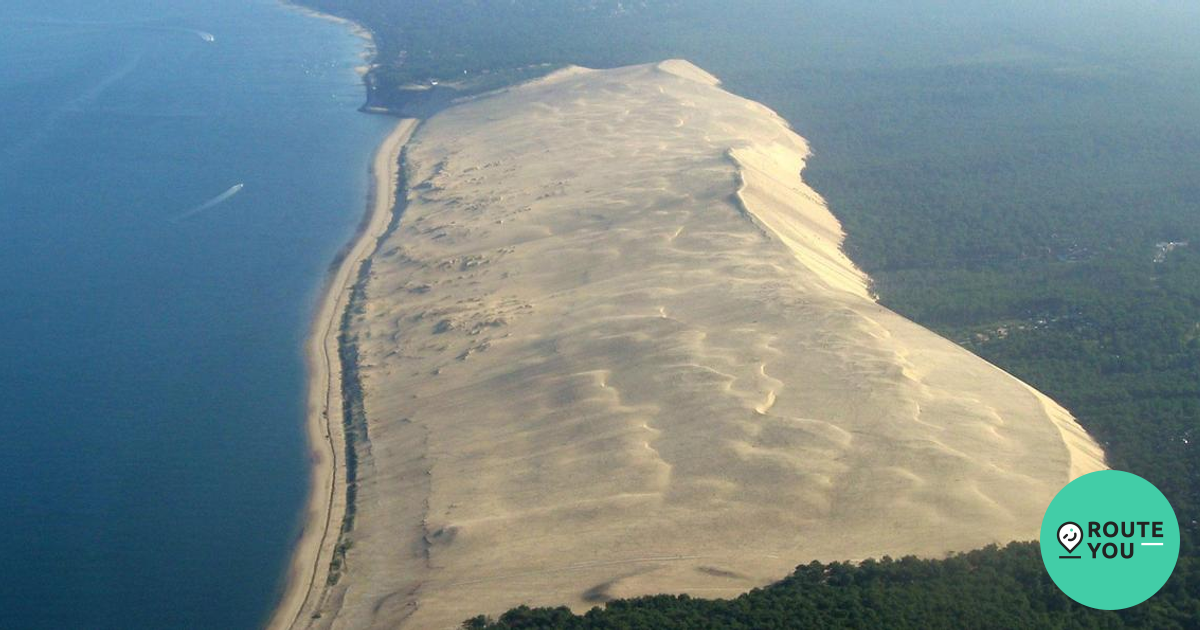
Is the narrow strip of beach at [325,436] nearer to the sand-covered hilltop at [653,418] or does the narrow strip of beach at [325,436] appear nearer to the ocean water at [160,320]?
the ocean water at [160,320]

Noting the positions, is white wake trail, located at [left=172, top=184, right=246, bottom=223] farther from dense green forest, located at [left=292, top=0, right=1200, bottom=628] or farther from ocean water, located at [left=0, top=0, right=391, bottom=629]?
dense green forest, located at [left=292, top=0, right=1200, bottom=628]

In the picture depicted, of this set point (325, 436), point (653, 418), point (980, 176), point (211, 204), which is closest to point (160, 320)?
point (325, 436)

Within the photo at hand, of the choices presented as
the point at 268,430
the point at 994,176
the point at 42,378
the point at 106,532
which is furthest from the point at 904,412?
the point at 994,176

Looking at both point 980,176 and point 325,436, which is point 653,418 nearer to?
point 325,436

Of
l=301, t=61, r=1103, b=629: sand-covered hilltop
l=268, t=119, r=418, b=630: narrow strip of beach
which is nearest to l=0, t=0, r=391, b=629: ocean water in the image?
l=268, t=119, r=418, b=630: narrow strip of beach

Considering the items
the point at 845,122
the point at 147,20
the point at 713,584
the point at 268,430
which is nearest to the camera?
the point at 713,584

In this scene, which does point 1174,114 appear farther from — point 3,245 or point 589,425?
point 3,245
